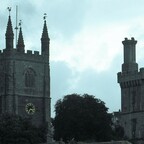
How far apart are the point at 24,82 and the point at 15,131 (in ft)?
131

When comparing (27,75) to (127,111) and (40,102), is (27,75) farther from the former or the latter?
(127,111)

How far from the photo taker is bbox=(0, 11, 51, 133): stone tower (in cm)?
17862

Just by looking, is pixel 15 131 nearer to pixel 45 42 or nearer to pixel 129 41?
pixel 129 41

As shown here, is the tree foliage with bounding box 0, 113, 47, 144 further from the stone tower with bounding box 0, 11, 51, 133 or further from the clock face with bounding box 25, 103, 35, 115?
the clock face with bounding box 25, 103, 35, 115

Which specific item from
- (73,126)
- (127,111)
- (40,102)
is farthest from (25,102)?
(73,126)

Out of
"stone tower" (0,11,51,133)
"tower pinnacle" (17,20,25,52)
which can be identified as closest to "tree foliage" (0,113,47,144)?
"stone tower" (0,11,51,133)

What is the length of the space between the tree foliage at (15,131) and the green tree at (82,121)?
505 cm

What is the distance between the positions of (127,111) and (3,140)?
37717mm

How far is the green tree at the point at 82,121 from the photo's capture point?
152m

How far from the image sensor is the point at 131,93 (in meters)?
174

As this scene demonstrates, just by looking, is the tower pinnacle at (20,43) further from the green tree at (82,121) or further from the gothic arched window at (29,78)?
the green tree at (82,121)

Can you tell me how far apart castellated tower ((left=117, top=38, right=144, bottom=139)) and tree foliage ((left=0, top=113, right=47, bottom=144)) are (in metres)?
26.6

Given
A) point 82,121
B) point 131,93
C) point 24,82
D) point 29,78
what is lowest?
point 82,121

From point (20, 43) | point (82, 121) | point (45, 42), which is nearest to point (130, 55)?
point (45, 42)
